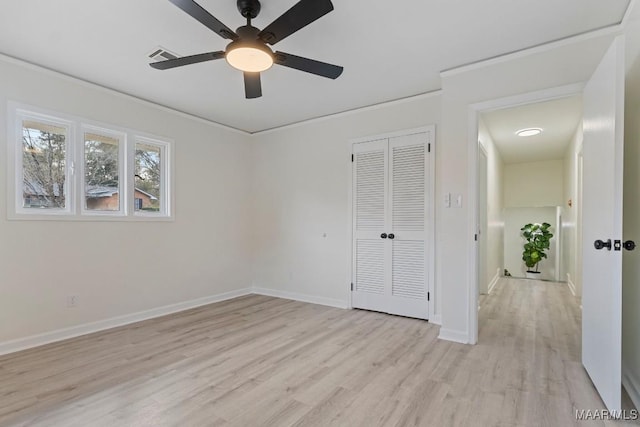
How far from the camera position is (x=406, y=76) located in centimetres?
337

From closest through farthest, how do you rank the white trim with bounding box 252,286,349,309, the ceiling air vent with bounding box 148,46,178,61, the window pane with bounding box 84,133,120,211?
the ceiling air vent with bounding box 148,46,178,61
the window pane with bounding box 84,133,120,211
the white trim with bounding box 252,286,349,309

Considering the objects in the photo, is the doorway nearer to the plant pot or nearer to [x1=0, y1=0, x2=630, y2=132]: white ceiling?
[x1=0, y1=0, x2=630, y2=132]: white ceiling

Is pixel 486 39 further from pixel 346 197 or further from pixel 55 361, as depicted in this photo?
pixel 55 361

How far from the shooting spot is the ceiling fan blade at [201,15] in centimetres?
178

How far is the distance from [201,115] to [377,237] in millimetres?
2961

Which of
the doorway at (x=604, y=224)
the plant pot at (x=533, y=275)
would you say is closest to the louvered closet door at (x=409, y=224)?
the doorway at (x=604, y=224)

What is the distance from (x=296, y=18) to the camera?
1.88 m

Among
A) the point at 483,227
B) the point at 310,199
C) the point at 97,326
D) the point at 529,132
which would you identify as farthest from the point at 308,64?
the point at 529,132

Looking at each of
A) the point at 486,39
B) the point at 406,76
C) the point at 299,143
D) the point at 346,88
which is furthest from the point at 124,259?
the point at 486,39

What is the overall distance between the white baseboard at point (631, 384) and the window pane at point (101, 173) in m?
4.85

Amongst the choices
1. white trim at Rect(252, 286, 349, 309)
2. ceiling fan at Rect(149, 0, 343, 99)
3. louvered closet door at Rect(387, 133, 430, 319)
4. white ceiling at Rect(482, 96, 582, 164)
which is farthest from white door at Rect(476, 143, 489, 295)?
ceiling fan at Rect(149, 0, 343, 99)

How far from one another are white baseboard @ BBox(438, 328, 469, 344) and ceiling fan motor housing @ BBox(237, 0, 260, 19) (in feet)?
10.4

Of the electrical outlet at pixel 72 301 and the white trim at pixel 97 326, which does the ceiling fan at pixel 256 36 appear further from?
the white trim at pixel 97 326

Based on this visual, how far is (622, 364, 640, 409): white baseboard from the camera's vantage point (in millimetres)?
2035
